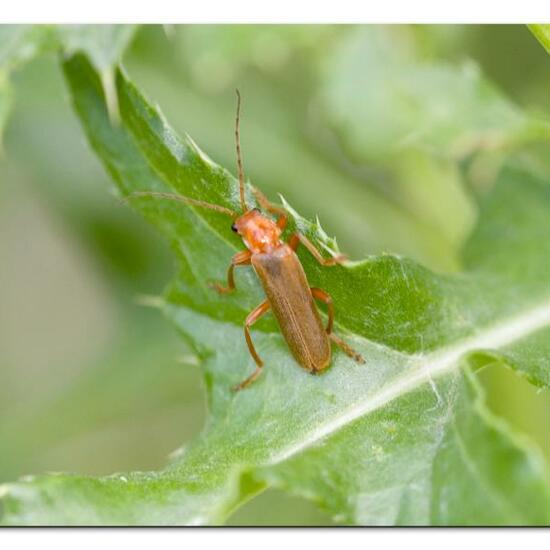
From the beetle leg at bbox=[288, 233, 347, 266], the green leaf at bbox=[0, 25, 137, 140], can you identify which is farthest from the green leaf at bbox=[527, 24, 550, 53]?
the green leaf at bbox=[0, 25, 137, 140]

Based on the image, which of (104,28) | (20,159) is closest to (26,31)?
(104,28)

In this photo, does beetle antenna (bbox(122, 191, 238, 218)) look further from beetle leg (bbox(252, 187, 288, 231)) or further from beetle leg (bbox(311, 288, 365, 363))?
beetle leg (bbox(311, 288, 365, 363))

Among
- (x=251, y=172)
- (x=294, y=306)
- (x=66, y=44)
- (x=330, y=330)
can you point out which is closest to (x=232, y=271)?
(x=294, y=306)

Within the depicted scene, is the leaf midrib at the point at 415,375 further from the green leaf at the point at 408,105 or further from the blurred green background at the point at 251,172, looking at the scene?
the blurred green background at the point at 251,172

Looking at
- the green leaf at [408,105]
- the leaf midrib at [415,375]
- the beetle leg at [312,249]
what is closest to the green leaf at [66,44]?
the beetle leg at [312,249]

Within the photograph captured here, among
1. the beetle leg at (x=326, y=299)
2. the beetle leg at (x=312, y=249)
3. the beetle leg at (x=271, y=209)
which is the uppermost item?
the beetle leg at (x=271, y=209)

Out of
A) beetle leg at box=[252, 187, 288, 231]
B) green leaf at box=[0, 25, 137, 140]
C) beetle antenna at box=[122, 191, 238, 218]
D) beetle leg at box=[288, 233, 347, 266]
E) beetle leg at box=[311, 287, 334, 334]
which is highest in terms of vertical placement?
green leaf at box=[0, 25, 137, 140]

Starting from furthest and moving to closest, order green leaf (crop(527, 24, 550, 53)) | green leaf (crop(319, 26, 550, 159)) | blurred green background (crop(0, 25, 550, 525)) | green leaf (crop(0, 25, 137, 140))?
blurred green background (crop(0, 25, 550, 525)) < green leaf (crop(319, 26, 550, 159)) < green leaf (crop(0, 25, 137, 140)) < green leaf (crop(527, 24, 550, 53))

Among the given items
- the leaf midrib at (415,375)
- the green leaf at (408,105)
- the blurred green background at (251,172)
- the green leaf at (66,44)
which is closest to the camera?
the leaf midrib at (415,375)

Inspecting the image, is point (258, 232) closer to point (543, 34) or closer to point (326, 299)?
point (326, 299)
